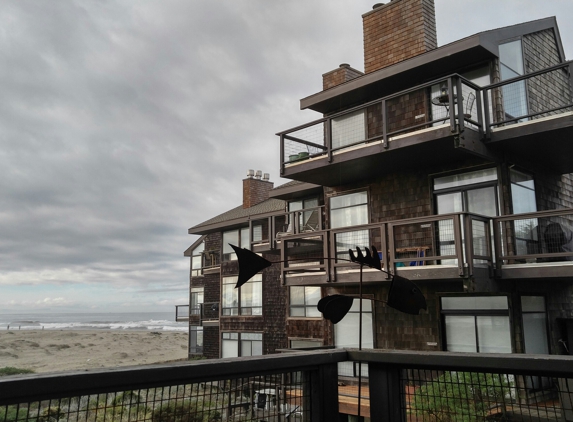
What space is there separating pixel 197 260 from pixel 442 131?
2323 cm

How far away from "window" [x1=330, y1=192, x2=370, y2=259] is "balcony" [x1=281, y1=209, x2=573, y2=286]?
453mm

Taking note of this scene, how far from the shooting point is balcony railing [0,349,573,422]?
1891 millimetres

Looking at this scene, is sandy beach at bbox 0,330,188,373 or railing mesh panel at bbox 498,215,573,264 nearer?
railing mesh panel at bbox 498,215,573,264

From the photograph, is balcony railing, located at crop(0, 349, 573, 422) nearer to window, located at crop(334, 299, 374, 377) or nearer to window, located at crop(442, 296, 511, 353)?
window, located at crop(442, 296, 511, 353)

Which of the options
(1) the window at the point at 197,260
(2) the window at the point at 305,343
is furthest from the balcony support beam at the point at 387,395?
(1) the window at the point at 197,260

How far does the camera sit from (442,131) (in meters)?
10.9

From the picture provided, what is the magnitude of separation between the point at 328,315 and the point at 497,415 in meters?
1.12

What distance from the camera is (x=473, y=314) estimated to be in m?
11.4

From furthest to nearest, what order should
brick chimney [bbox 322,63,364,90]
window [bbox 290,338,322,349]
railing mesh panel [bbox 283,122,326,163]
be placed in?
window [bbox 290,338,322,349], brick chimney [bbox 322,63,364,90], railing mesh panel [bbox 283,122,326,163]

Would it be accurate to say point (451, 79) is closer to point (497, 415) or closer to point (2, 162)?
point (497, 415)

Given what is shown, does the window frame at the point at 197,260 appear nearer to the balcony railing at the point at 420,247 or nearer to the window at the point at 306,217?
the window at the point at 306,217

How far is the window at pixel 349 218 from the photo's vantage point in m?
13.5

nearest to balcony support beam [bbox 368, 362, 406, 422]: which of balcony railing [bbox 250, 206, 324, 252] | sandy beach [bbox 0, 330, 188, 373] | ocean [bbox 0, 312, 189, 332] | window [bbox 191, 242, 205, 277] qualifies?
balcony railing [bbox 250, 206, 324, 252]

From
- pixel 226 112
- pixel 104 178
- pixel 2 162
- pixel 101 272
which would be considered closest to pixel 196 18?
pixel 226 112
